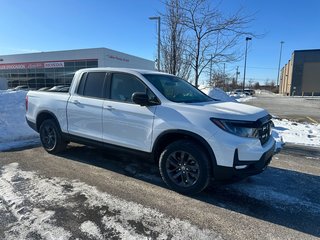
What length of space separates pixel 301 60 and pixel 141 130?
241 ft

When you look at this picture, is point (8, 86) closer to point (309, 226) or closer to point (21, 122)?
point (21, 122)

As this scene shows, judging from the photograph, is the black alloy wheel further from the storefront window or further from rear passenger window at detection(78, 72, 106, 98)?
the storefront window

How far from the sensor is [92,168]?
514cm

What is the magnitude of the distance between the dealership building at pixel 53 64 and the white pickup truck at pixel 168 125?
1284 inches

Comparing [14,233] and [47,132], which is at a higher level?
[47,132]

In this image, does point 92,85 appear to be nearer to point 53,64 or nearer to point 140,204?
point 140,204

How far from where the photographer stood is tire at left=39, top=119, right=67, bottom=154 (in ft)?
19.0

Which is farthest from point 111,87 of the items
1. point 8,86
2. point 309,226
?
point 8,86

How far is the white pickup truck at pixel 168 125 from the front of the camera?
12.1ft

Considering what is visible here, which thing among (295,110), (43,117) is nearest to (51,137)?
(43,117)

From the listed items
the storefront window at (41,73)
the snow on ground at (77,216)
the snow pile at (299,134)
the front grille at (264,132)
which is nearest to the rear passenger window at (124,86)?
the snow on ground at (77,216)

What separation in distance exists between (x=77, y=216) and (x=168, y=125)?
1799mm

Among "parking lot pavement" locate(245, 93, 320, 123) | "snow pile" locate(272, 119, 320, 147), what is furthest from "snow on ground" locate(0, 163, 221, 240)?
"parking lot pavement" locate(245, 93, 320, 123)

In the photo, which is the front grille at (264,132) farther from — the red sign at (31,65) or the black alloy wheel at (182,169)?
the red sign at (31,65)
